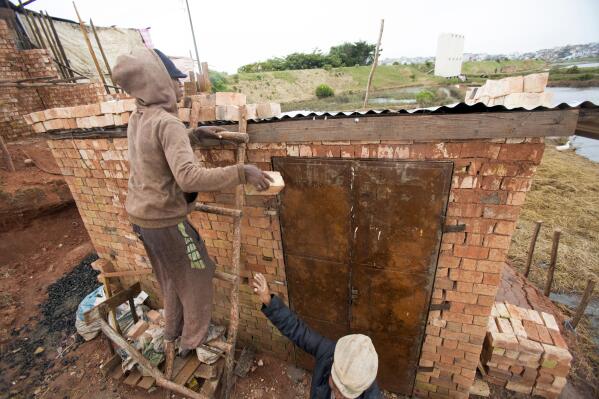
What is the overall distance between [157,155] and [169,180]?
178mm

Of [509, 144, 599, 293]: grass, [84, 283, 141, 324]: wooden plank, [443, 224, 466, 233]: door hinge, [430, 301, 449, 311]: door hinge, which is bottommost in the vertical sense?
[509, 144, 599, 293]: grass

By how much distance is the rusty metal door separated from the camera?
2107 mm

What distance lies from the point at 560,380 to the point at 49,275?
8.63 metres

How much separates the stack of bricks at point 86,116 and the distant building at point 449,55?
3853mm

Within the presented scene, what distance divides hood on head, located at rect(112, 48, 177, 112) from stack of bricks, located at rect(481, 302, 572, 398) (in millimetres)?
3912

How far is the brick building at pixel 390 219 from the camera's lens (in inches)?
72.8

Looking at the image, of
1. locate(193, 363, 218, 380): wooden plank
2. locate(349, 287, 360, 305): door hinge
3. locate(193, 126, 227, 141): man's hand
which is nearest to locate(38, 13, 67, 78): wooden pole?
locate(193, 126, 227, 141): man's hand

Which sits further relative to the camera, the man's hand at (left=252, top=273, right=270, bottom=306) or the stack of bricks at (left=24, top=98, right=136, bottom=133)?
the stack of bricks at (left=24, top=98, right=136, bottom=133)

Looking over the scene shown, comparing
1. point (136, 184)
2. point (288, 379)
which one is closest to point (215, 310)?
point (288, 379)

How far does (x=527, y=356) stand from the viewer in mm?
2881

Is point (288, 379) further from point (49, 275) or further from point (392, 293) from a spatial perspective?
point (49, 275)

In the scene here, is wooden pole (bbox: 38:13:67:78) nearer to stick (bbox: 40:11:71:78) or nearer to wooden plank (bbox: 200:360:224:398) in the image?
stick (bbox: 40:11:71:78)

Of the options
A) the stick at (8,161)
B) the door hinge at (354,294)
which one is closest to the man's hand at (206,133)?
the door hinge at (354,294)

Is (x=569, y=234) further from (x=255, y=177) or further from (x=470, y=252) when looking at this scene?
(x=255, y=177)
